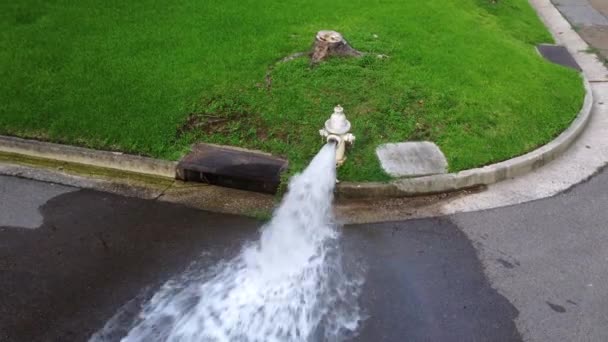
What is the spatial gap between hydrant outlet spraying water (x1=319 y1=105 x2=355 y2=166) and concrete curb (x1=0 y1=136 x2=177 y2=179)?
1.80m

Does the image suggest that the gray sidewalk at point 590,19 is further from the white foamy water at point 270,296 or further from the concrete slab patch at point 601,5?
the white foamy water at point 270,296

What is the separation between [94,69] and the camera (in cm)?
783

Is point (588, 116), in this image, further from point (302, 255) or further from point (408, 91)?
point (302, 255)

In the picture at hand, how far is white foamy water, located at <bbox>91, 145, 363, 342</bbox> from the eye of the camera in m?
4.42

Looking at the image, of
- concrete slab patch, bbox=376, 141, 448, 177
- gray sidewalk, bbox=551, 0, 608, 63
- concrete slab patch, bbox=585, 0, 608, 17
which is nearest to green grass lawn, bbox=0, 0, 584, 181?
concrete slab patch, bbox=376, 141, 448, 177

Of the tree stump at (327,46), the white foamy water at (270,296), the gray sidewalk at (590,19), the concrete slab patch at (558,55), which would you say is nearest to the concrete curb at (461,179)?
the white foamy water at (270,296)

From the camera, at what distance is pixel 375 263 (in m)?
5.16

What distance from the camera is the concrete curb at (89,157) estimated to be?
20.9ft

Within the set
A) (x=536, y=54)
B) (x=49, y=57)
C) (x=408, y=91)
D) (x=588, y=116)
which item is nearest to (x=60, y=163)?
(x=49, y=57)

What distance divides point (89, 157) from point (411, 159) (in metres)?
3.78

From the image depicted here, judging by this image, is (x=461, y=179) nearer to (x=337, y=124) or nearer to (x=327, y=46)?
(x=337, y=124)

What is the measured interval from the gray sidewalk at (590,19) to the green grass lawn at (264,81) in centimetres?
204

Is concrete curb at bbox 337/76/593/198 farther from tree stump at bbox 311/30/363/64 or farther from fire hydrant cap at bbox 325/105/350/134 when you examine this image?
tree stump at bbox 311/30/363/64

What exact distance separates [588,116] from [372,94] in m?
3.17
